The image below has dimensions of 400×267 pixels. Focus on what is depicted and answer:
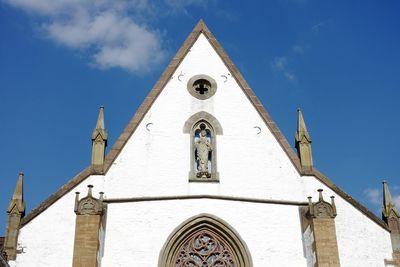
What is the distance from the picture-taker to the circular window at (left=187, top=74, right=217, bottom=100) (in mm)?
21312

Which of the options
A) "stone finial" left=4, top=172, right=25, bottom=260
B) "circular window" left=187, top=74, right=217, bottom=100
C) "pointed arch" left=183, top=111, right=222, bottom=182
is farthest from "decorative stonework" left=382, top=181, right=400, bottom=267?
"stone finial" left=4, top=172, right=25, bottom=260

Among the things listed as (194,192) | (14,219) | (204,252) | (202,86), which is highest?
(202,86)

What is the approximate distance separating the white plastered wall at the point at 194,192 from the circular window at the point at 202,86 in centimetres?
24

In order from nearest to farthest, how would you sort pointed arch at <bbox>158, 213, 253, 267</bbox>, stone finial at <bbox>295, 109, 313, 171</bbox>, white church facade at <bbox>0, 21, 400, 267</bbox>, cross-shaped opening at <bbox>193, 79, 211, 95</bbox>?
white church facade at <bbox>0, 21, 400, 267</bbox> < pointed arch at <bbox>158, 213, 253, 267</bbox> < stone finial at <bbox>295, 109, 313, 171</bbox> < cross-shaped opening at <bbox>193, 79, 211, 95</bbox>

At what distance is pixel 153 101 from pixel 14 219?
Answer: 5.96 metres

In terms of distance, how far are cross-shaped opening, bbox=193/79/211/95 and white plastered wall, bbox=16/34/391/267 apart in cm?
47

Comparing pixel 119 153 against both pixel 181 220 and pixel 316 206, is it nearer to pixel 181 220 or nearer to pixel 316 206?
pixel 181 220

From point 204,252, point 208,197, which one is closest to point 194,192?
point 208,197

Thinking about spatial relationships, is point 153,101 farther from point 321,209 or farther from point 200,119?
point 321,209

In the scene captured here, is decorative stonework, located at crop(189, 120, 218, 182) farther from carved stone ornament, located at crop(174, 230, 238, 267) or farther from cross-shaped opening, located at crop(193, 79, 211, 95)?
carved stone ornament, located at crop(174, 230, 238, 267)

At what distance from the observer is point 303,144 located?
20.7m

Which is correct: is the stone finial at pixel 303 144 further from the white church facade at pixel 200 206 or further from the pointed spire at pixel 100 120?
the pointed spire at pixel 100 120

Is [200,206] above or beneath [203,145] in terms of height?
beneath

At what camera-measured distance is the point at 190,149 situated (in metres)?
20.1
